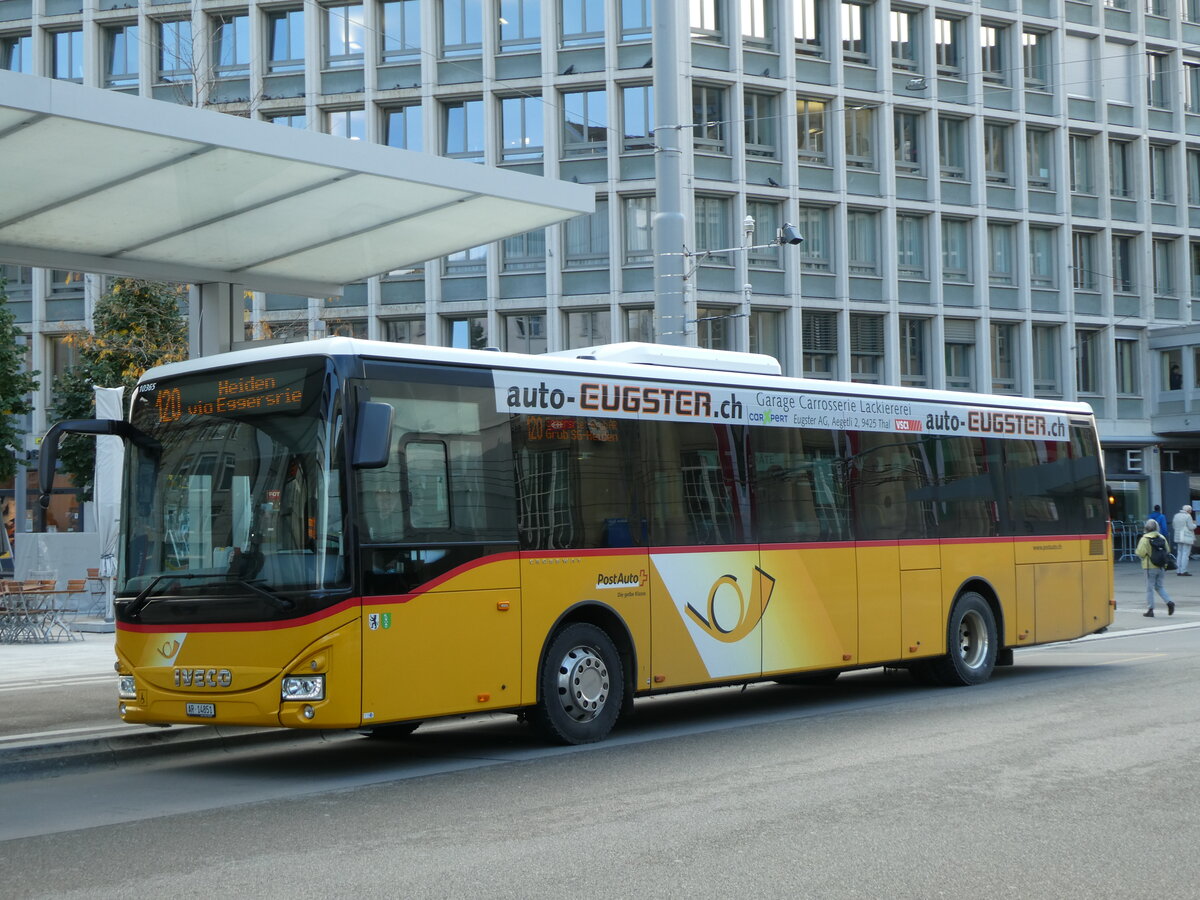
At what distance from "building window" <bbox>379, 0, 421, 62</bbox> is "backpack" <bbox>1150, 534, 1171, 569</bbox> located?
26946 millimetres

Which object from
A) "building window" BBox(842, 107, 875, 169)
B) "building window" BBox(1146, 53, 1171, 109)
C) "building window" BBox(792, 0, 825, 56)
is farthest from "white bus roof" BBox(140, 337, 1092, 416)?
"building window" BBox(1146, 53, 1171, 109)

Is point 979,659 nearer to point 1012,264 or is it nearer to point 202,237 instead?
point 202,237

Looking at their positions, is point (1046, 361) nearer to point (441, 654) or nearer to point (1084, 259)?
point (1084, 259)

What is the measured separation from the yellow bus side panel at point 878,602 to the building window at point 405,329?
31898 mm

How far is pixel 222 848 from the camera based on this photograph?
7645mm

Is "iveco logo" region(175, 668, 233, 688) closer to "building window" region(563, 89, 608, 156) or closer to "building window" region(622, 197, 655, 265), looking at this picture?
"building window" region(622, 197, 655, 265)

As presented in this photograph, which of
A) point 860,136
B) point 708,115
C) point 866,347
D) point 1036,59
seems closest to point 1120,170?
point 1036,59

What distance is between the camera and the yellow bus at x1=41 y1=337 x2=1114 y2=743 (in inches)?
394

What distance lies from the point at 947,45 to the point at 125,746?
4231 centimetres

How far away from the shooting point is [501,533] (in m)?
10.9

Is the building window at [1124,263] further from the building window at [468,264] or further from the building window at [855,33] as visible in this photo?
the building window at [468,264]

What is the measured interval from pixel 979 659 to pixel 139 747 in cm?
843

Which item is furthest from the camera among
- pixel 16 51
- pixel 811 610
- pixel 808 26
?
pixel 16 51

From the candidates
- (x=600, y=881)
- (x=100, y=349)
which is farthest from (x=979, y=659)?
(x=100, y=349)
